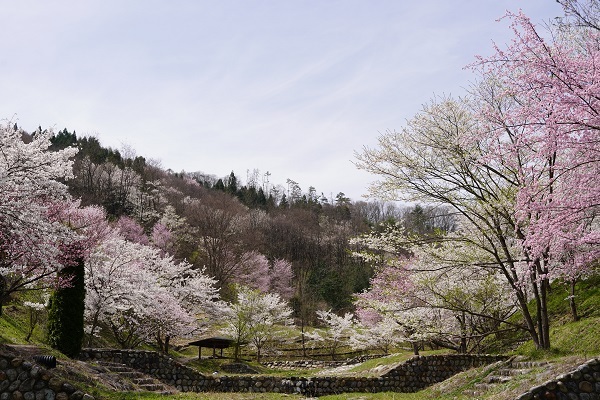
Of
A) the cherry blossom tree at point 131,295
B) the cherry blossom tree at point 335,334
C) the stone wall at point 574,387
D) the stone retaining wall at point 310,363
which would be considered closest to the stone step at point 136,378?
the cherry blossom tree at point 131,295

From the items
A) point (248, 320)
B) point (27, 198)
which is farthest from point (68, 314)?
point (248, 320)

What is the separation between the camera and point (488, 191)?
11.1 meters

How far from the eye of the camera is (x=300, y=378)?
556 inches

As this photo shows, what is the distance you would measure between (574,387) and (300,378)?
352 inches

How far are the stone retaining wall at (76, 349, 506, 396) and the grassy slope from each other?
65.8 inches

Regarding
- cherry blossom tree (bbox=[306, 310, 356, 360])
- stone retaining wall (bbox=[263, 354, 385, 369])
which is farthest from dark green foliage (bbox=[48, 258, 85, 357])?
cherry blossom tree (bbox=[306, 310, 356, 360])

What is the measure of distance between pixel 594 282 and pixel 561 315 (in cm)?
183

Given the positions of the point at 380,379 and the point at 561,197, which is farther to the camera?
the point at 380,379

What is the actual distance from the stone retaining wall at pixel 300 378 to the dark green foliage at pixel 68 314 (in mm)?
1135

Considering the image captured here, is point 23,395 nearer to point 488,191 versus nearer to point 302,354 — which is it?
point 488,191

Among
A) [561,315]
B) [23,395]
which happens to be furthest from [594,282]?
[23,395]

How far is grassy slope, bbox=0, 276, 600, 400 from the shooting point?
26.7 feet

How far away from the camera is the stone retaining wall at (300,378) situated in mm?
13930

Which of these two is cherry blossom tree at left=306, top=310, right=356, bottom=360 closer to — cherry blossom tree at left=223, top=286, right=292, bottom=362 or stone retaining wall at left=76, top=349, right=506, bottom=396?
cherry blossom tree at left=223, top=286, right=292, bottom=362
